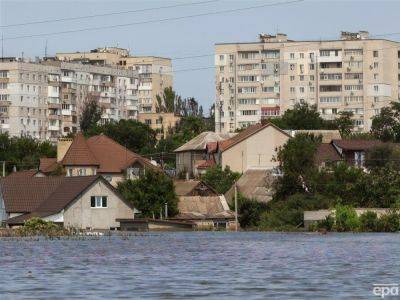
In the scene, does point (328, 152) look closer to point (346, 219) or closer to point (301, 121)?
point (301, 121)

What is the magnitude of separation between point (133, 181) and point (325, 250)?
49.7m

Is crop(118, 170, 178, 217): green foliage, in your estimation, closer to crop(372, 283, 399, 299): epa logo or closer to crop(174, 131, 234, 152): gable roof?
crop(174, 131, 234, 152): gable roof

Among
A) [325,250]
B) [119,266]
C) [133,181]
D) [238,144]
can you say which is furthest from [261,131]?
[119,266]

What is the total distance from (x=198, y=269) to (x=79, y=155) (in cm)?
8208

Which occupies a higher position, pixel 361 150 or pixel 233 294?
pixel 361 150

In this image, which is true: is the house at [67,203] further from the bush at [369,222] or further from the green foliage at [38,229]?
the bush at [369,222]

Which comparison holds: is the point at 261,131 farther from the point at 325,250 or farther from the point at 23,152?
the point at 325,250

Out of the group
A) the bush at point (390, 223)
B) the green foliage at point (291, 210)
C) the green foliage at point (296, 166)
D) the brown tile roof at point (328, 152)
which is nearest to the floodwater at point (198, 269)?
the bush at point (390, 223)

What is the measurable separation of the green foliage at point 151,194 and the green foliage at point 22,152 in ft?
157

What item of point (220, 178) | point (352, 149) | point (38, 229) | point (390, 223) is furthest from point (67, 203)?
point (352, 149)

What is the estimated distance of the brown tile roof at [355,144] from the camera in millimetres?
143137

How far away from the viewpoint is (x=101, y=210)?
10712 cm

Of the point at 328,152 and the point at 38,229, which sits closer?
the point at 38,229

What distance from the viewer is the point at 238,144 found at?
14138 cm
